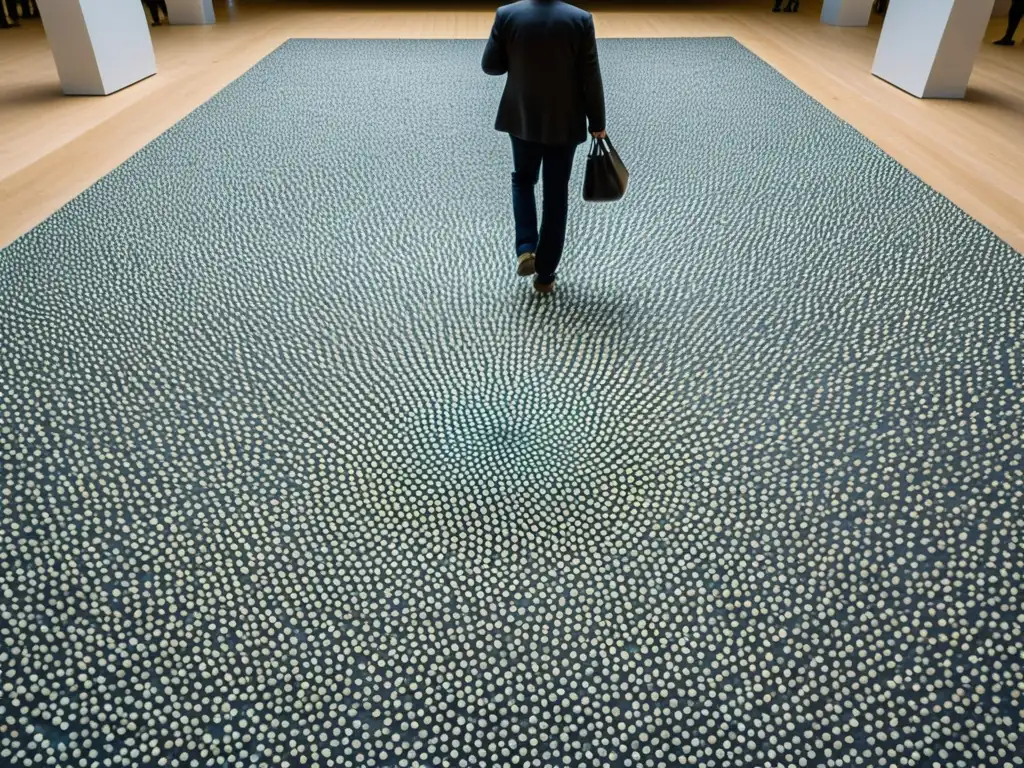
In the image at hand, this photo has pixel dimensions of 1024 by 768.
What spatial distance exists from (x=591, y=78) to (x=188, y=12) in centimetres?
784

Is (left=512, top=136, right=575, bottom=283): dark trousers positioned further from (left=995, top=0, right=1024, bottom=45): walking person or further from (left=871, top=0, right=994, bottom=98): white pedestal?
(left=995, top=0, right=1024, bottom=45): walking person

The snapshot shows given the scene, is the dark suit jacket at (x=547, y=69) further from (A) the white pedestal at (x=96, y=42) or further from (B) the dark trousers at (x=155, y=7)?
(B) the dark trousers at (x=155, y=7)

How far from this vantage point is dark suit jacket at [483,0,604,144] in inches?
98.8

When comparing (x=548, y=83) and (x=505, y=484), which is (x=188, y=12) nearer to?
(x=548, y=83)

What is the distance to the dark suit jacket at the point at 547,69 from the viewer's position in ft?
8.23

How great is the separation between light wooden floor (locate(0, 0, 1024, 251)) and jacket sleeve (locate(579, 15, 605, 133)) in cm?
234

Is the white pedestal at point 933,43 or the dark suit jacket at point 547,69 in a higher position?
the dark suit jacket at point 547,69

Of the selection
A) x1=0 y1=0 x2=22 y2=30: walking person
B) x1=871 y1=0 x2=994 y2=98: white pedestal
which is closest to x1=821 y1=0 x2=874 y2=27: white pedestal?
x1=871 y1=0 x2=994 y2=98: white pedestal

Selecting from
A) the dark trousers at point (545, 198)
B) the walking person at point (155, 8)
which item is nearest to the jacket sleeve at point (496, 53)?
the dark trousers at point (545, 198)

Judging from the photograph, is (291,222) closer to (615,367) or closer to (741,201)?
(615,367)

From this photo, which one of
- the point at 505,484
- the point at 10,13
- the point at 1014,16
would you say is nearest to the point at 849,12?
the point at 1014,16

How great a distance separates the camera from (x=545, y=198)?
9.55 feet

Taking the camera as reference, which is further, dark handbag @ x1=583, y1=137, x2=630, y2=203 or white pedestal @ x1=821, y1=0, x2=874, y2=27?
white pedestal @ x1=821, y1=0, x2=874, y2=27

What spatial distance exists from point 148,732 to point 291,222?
275 cm
